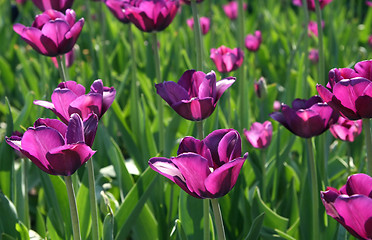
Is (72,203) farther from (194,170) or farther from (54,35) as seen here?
(54,35)

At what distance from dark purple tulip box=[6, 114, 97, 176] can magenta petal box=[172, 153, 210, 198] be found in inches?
5.8

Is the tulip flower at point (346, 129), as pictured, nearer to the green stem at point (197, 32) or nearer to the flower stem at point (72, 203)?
the green stem at point (197, 32)

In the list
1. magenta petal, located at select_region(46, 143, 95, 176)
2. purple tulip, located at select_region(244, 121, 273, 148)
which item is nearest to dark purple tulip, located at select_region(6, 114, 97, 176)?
magenta petal, located at select_region(46, 143, 95, 176)

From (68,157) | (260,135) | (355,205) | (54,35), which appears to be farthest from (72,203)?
(260,135)

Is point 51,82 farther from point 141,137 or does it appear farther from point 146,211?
point 146,211

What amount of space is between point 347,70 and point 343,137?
515mm

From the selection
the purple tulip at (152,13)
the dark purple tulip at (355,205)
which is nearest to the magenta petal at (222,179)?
the dark purple tulip at (355,205)

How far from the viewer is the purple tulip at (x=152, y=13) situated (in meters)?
1.41

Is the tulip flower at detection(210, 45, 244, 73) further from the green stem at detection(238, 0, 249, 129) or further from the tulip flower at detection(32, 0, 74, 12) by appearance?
the tulip flower at detection(32, 0, 74, 12)

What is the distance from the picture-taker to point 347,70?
0.90 m

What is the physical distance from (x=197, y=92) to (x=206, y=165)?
0.35 m

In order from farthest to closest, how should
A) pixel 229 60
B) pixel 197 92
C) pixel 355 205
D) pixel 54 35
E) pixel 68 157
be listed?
pixel 229 60 < pixel 54 35 < pixel 197 92 < pixel 68 157 < pixel 355 205

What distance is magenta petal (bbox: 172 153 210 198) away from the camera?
2.29ft

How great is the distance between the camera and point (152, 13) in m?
1.42
